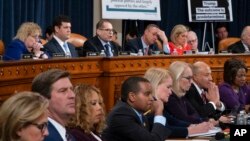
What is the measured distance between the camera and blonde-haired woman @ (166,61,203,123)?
5137mm

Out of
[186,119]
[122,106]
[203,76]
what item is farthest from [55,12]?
[122,106]

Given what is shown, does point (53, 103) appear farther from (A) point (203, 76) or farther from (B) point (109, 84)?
(B) point (109, 84)

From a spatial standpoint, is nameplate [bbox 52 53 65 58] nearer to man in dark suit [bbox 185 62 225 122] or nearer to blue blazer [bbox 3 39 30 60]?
blue blazer [bbox 3 39 30 60]

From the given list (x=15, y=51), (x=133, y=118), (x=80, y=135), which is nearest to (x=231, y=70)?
(x=15, y=51)

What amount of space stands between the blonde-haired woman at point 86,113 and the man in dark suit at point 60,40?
385 centimetres

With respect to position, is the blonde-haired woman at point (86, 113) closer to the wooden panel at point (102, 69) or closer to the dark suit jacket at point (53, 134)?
the dark suit jacket at point (53, 134)

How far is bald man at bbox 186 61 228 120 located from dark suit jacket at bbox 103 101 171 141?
5.92 feet

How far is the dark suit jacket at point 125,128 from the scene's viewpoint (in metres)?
3.96

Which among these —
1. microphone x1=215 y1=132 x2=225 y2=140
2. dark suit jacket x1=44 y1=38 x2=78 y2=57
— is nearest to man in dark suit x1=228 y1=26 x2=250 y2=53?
dark suit jacket x1=44 y1=38 x2=78 y2=57

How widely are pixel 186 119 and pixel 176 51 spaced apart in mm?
3833

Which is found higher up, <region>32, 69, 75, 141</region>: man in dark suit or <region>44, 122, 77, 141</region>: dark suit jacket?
<region>32, 69, 75, 141</region>: man in dark suit

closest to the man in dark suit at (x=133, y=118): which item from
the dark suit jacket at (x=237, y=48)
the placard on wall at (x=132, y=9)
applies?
the dark suit jacket at (x=237, y=48)

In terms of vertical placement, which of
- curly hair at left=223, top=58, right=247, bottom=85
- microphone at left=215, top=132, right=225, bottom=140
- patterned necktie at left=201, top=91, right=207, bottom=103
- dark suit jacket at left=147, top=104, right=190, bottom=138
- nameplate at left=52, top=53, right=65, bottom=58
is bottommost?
microphone at left=215, top=132, right=225, bottom=140

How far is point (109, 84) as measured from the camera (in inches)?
282
